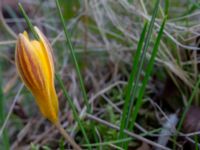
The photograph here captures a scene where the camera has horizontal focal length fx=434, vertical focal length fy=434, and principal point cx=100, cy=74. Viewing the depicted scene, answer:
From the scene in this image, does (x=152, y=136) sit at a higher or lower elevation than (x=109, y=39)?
lower

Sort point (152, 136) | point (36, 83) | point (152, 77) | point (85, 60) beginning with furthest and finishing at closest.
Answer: point (85, 60) < point (152, 77) < point (152, 136) < point (36, 83)

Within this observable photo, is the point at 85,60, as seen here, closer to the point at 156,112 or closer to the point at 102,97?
the point at 102,97

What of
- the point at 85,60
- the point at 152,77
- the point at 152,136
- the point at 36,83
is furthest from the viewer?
the point at 85,60

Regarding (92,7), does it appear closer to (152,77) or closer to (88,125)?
(152,77)

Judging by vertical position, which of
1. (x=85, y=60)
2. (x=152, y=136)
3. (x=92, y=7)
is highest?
(x=92, y=7)

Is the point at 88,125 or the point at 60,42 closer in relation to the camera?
the point at 88,125

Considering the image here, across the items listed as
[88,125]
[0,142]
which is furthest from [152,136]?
[0,142]

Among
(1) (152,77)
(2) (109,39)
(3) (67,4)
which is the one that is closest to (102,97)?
→ (1) (152,77)
